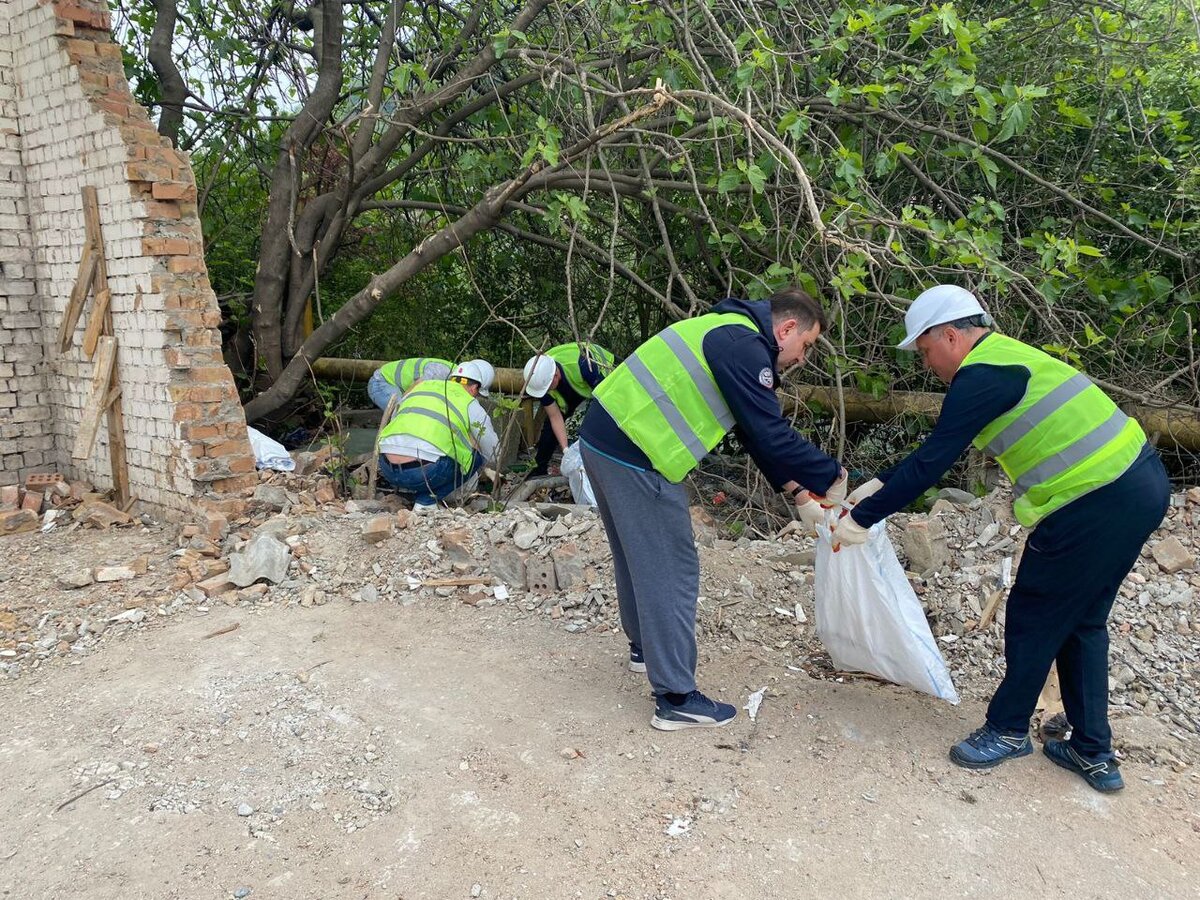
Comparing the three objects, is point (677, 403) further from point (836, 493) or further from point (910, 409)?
point (910, 409)

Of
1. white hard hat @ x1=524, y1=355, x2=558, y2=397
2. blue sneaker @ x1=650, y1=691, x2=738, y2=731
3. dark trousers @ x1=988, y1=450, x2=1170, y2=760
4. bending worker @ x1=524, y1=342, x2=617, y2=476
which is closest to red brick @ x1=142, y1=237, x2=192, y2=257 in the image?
bending worker @ x1=524, y1=342, x2=617, y2=476

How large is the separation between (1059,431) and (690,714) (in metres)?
1.49

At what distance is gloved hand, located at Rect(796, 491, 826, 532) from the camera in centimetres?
306

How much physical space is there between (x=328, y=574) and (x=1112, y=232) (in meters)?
4.60


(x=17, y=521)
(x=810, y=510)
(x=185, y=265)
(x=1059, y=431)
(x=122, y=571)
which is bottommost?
(x=122, y=571)

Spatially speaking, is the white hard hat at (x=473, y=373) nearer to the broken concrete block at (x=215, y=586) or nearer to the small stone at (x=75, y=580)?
the broken concrete block at (x=215, y=586)

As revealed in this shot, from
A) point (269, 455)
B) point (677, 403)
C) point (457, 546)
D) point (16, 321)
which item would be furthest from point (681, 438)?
point (16, 321)

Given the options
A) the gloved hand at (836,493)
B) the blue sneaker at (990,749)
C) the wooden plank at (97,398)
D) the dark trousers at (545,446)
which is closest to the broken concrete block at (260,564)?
the wooden plank at (97,398)

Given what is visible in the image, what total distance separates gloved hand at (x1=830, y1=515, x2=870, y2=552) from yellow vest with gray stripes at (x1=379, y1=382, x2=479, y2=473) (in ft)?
10.2

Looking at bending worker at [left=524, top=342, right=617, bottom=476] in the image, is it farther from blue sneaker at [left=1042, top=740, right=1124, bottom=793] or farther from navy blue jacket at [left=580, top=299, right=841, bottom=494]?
blue sneaker at [left=1042, top=740, right=1124, bottom=793]

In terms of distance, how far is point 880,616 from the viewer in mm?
2992

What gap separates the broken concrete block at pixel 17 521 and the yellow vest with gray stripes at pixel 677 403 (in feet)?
12.8

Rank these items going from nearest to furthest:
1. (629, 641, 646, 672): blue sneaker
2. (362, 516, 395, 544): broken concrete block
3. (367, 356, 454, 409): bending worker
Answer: (629, 641, 646, 672): blue sneaker → (362, 516, 395, 544): broken concrete block → (367, 356, 454, 409): bending worker

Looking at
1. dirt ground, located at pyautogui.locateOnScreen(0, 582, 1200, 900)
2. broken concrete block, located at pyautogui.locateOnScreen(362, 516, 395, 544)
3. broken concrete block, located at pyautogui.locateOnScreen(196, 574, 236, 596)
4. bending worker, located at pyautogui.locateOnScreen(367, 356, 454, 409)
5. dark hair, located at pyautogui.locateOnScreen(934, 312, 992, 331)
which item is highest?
dark hair, located at pyautogui.locateOnScreen(934, 312, 992, 331)
